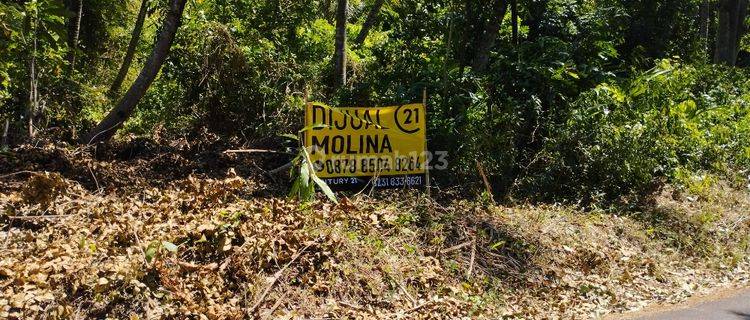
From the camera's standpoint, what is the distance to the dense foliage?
28.6ft

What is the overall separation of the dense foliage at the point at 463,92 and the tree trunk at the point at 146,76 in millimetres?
655

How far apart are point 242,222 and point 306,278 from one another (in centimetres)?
97

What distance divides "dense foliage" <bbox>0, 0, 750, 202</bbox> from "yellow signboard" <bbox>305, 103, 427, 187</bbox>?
0.96 meters

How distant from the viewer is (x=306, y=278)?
18.6 feet

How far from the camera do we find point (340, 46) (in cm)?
1026

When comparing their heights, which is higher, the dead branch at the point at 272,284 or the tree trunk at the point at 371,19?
the tree trunk at the point at 371,19

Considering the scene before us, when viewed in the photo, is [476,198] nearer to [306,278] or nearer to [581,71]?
[581,71]

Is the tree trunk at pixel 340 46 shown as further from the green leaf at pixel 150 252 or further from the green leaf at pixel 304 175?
the green leaf at pixel 150 252

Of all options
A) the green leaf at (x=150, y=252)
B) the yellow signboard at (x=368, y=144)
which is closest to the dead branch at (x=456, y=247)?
the yellow signboard at (x=368, y=144)

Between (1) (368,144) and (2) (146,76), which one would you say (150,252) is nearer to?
(1) (368,144)

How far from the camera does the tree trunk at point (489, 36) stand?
946cm

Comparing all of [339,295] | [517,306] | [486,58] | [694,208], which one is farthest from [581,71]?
[339,295]

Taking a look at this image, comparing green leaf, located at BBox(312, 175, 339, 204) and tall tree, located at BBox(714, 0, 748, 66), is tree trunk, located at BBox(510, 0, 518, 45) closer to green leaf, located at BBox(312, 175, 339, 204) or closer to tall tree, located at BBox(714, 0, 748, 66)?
green leaf, located at BBox(312, 175, 339, 204)

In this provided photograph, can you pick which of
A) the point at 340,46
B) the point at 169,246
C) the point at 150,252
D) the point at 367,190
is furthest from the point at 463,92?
the point at 150,252
